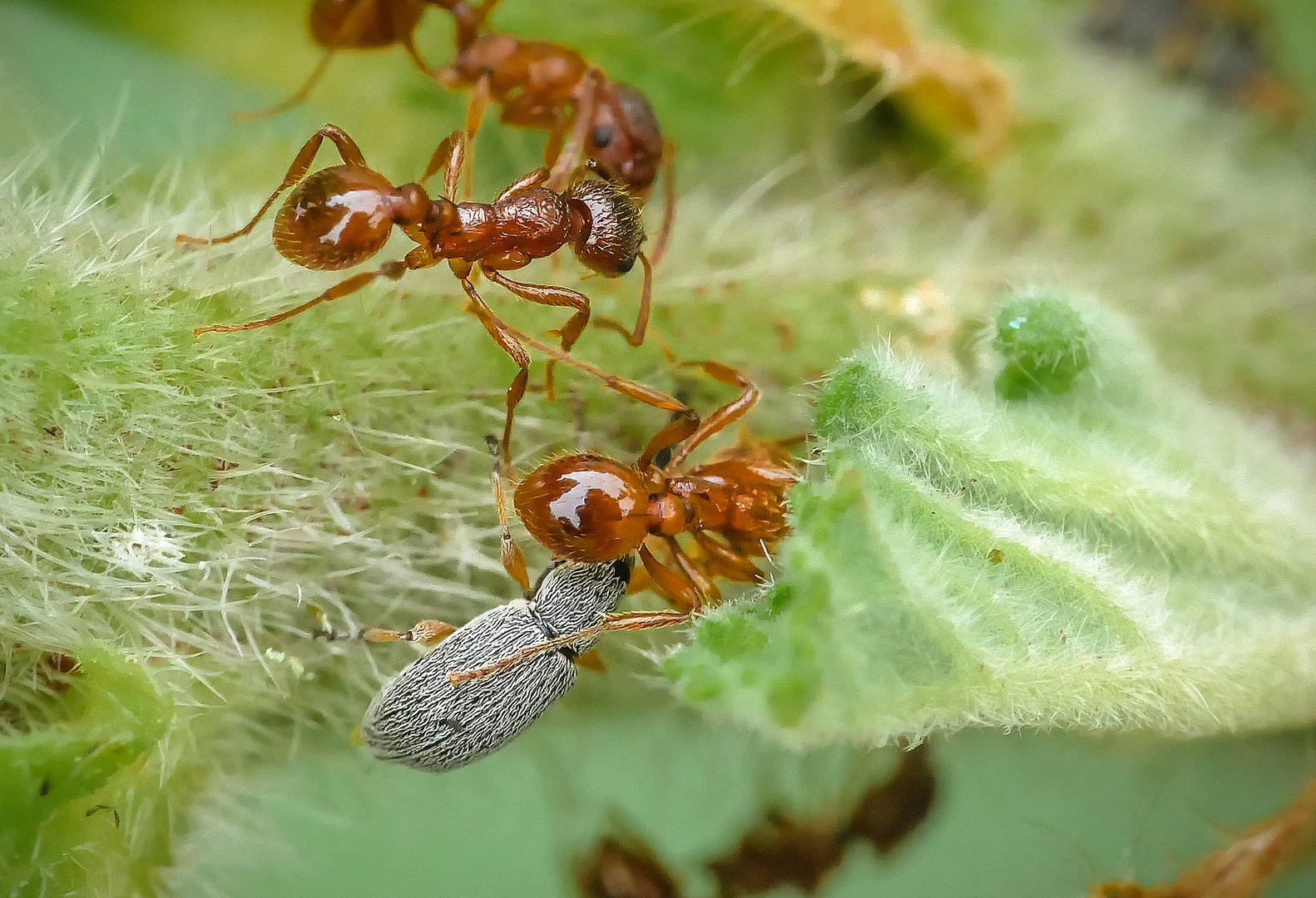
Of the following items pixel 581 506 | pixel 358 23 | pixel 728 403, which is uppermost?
pixel 358 23

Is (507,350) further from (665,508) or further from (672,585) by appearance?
(672,585)

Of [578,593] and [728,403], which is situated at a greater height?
[728,403]

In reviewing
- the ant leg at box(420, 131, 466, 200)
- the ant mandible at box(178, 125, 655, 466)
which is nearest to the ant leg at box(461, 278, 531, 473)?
the ant mandible at box(178, 125, 655, 466)

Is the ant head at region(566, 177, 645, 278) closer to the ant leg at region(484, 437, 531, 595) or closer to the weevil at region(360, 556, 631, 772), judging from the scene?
the ant leg at region(484, 437, 531, 595)

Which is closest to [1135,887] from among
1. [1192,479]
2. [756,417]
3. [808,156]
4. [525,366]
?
[1192,479]

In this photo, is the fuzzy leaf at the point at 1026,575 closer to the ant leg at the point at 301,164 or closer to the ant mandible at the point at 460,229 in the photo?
the ant mandible at the point at 460,229

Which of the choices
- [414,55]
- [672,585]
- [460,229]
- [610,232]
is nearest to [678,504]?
[672,585]

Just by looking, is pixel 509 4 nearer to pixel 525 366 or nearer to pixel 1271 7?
pixel 525 366
